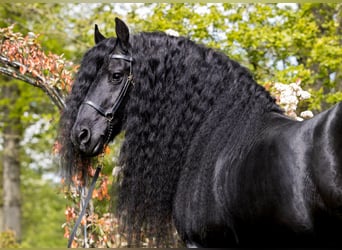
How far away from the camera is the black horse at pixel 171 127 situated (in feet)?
10.6

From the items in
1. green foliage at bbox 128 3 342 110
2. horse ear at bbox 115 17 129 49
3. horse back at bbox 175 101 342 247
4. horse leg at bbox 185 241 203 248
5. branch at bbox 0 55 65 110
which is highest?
green foliage at bbox 128 3 342 110

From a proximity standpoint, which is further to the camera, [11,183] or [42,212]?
[42,212]

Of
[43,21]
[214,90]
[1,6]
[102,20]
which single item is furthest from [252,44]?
[1,6]

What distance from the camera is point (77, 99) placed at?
149 inches

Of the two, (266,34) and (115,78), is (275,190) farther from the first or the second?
(266,34)

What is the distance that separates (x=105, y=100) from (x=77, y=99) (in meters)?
0.24

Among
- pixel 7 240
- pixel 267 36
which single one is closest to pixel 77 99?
pixel 267 36

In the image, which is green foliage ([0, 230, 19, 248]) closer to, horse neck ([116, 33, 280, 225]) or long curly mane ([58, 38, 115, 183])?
long curly mane ([58, 38, 115, 183])

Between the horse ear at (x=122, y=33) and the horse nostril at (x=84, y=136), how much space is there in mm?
606

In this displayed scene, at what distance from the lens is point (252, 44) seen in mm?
7984

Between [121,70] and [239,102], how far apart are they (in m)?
0.78

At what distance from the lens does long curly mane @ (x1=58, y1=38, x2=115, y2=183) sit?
3.75 meters

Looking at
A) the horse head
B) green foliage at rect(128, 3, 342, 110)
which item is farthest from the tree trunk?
the horse head

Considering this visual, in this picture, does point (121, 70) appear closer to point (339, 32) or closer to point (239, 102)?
point (239, 102)
